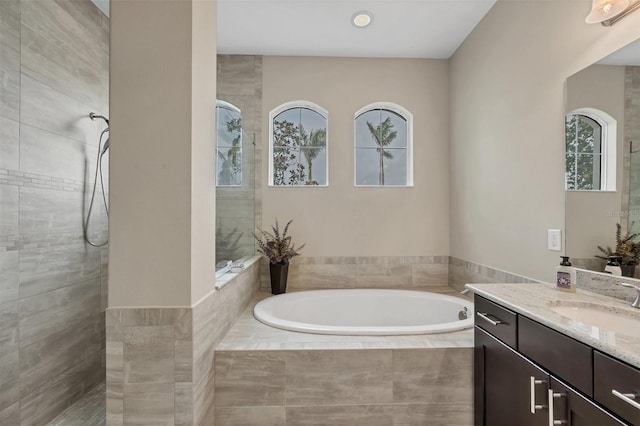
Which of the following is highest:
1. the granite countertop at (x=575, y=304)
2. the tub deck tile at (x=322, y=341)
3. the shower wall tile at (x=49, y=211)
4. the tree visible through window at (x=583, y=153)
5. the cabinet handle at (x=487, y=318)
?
the tree visible through window at (x=583, y=153)

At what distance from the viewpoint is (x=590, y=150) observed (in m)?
1.51

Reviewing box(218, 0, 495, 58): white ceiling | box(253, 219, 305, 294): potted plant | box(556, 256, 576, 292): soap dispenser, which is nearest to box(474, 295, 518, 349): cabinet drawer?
box(556, 256, 576, 292): soap dispenser

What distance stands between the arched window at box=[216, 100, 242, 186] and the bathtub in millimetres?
1019

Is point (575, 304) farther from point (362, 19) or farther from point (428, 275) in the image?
point (362, 19)

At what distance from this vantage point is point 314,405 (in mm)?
1604

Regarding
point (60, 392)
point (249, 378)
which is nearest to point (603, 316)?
point (249, 378)

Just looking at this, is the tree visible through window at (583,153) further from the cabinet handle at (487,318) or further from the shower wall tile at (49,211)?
the shower wall tile at (49,211)

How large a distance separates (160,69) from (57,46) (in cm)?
130

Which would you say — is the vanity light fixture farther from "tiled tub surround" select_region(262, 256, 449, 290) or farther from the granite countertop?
"tiled tub surround" select_region(262, 256, 449, 290)

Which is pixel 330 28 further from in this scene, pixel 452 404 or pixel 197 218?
pixel 452 404

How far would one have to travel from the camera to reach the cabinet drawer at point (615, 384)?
0.80m

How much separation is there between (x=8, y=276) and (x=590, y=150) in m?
3.02

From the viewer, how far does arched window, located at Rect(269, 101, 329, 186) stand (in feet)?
10.3

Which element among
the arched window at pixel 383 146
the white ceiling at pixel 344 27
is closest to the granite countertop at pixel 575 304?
the arched window at pixel 383 146
